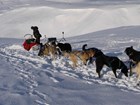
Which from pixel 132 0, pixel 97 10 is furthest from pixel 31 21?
pixel 132 0

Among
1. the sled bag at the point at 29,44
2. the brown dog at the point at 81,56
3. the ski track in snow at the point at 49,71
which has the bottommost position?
the ski track in snow at the point at 49,71

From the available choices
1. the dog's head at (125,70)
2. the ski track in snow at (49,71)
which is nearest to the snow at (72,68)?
the ski track in snow at (49,71)

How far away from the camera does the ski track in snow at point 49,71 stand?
27.1 ft

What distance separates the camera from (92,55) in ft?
33.1

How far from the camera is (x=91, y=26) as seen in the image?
61.7ft

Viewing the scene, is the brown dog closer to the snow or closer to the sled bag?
the snow

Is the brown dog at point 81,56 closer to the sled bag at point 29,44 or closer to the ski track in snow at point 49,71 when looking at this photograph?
the ski track in snow at point 49,71

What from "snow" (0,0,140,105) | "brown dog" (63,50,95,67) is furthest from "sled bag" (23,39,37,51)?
"brown dog" (63,50,95,67)

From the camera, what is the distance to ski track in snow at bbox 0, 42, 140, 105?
8266mm

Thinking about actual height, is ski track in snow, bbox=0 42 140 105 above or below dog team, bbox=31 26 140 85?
below

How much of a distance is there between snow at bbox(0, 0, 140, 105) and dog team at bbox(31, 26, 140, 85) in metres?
0.21

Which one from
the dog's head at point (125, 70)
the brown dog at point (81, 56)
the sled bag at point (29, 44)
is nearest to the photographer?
the dog's head at point (125, 70)

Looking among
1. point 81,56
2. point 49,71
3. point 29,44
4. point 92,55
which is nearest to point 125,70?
point 92,55

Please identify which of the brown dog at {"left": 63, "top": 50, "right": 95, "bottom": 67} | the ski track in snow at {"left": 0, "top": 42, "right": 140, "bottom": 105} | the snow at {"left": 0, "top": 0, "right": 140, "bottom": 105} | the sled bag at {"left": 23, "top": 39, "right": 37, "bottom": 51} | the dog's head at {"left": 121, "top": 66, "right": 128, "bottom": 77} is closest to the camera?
the snow at {"left": 0, "top": 0, "right": 140, "bottom": 105}
